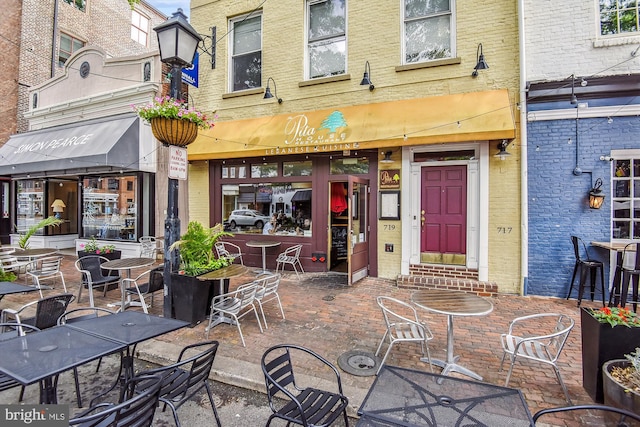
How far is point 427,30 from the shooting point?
23.2 feet

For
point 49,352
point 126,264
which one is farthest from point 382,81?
point 49,352

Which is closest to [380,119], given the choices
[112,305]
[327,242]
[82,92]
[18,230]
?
[327,242]

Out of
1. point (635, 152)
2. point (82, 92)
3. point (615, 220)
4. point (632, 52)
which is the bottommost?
point (615, 220)

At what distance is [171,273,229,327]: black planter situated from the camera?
4.66 metres

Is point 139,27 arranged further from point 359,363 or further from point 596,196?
point 596,196

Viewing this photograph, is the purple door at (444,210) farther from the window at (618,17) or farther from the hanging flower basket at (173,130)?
the hanging flower basket at (173,130)

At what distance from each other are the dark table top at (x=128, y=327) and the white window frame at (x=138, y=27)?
1812 cm

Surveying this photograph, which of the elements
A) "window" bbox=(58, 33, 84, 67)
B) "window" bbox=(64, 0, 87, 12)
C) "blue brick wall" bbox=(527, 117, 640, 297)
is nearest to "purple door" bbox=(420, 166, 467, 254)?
"blue brick wall" bbox=(527, 117, 640, 297)

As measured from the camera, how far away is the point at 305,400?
7.68ft

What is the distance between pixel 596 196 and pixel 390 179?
3.77 meters

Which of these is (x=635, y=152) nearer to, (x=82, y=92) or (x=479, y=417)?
(x=479, y=417)

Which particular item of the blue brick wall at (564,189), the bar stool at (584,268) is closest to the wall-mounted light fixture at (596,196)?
the blue brick wall at (564,189)

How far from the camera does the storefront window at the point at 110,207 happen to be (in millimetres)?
10180

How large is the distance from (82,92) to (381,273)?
11851 mm
